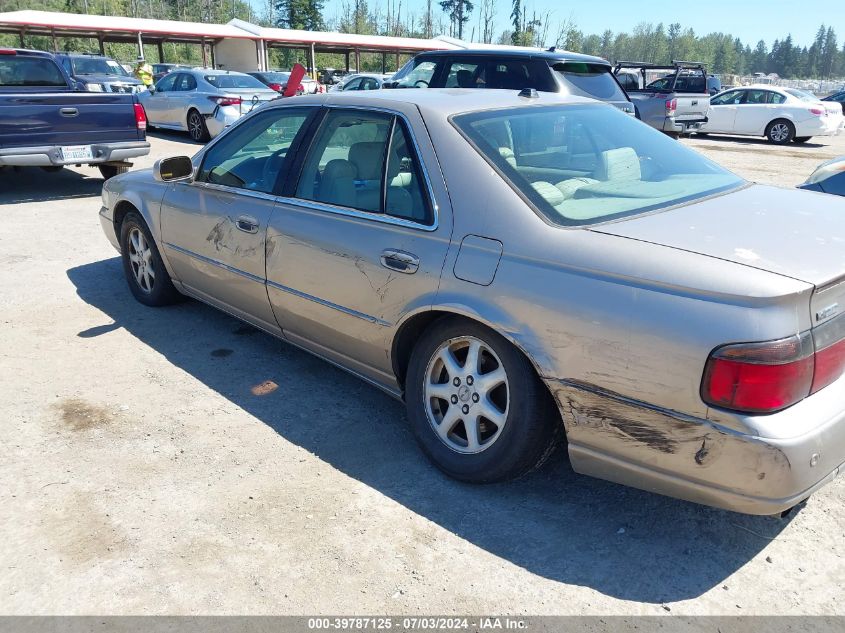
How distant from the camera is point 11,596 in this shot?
8.22 feet

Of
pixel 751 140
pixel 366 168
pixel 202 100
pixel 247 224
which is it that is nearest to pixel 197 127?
pixel 202 100

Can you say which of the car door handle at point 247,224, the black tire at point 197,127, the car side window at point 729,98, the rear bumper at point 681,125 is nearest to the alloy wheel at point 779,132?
the car side window at point 729,98

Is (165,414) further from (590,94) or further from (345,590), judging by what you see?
(590,94)

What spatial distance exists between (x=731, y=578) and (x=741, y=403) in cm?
76

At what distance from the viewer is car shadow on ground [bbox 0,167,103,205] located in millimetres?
9695

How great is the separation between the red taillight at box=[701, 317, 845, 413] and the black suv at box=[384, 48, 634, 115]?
22.1ft

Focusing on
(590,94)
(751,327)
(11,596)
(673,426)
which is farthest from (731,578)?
(590,94)

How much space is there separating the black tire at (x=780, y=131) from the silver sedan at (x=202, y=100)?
13185 millimetres

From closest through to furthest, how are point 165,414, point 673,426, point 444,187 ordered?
point 673,426 → point 444,187 → point 165,414

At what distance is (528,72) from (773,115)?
1313cm

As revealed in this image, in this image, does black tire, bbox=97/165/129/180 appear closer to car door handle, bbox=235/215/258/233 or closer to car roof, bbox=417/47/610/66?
car roof, bbox=417/47/610/66

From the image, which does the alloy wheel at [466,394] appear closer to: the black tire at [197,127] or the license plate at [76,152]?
the license plate at [76,152]

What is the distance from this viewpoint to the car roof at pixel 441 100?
336 cm

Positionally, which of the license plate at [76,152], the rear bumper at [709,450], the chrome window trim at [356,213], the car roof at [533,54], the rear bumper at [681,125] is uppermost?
the car roof at [533,54]
